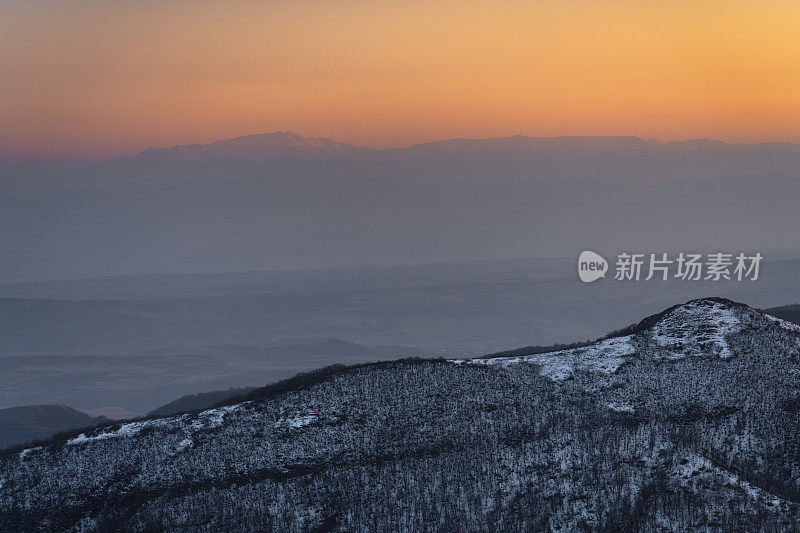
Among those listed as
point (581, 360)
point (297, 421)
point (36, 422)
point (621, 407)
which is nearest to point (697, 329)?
point (581, 360)

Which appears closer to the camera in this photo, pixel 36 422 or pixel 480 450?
pixel 480 450

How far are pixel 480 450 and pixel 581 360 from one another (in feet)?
35.2

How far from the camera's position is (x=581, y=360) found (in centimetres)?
5491

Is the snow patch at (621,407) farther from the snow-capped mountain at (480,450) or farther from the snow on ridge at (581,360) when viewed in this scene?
the snow on ridge at (581,360)

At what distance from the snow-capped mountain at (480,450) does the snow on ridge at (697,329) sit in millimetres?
135

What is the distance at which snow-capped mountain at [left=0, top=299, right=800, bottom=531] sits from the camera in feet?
140

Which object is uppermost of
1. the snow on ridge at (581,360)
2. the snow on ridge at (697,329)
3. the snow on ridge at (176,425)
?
the snow on ridge at (697,329)

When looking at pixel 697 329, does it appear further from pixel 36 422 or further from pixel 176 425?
pixel 36 422

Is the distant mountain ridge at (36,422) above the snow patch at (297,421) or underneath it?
underneath

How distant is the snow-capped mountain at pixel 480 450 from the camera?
42.6 metres

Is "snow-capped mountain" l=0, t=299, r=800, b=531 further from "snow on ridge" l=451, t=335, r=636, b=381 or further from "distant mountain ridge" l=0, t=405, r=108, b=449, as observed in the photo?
"distant mountain ridge" l=0, t=405, r=108, b=449

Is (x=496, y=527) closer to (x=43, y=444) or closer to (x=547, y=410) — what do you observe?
(x=547, y=410)

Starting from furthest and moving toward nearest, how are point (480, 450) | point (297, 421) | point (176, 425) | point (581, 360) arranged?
point (581, 360) → point (176, 425) → point (297, 421) → point (480, 450)

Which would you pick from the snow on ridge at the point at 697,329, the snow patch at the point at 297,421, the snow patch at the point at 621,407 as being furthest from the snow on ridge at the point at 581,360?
the snow patch at the point at 297,421
